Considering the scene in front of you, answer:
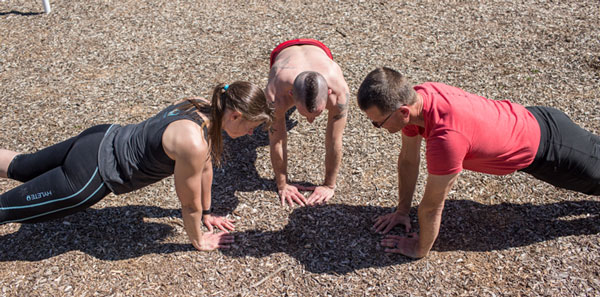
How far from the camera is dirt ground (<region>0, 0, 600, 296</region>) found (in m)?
3.38

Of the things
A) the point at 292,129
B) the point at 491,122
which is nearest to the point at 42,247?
the point at 292,129

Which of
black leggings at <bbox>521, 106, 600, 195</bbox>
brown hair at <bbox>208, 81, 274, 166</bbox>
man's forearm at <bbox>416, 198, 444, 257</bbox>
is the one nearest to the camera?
brown hair at <bbox>208, 81, 274, 166</bbox>

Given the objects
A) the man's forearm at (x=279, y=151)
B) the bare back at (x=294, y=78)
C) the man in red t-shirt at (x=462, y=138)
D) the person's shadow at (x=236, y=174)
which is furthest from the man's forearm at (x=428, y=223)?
the person's shadow at (x=236, y=174)

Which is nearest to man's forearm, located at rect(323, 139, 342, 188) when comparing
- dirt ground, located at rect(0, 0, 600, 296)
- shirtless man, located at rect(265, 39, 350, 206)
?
shirtless man, located at rect(265, 39, 350, 206)

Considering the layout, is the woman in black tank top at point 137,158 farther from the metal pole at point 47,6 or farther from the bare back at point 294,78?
the metal pole at point 47,6

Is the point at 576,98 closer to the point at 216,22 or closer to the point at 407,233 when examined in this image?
the point at 407,233

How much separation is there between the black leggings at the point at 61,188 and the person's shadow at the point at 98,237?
552 mm

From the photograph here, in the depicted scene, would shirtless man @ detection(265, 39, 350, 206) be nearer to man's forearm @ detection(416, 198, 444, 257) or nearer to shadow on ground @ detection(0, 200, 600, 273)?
shadow on ground @ detection(0, 200, 600, 273)

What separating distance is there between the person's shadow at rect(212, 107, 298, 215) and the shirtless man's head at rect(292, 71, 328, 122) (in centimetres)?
89

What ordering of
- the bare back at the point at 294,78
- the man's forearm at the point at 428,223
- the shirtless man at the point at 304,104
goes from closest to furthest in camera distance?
the man's forearm at the point at 428,223
the shirtless man at the point at 304,104
the bare back at the point at 294,78

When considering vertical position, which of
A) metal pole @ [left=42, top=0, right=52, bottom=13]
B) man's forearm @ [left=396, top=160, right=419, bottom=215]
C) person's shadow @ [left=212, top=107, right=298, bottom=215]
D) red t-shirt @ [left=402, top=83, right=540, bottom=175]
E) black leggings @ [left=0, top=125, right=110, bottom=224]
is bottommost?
person's shadow @ [left=212, top=107, right=298, bottom=215]

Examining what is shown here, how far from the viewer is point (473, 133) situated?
9.17ft

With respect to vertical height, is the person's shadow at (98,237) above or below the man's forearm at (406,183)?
below

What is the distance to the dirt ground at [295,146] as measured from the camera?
3.38 meters
